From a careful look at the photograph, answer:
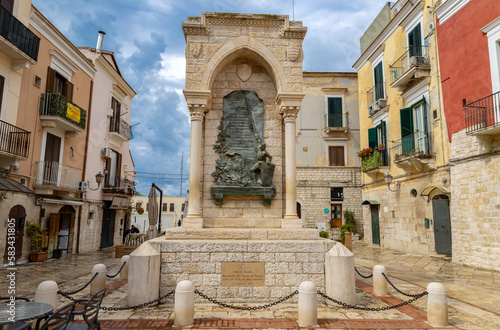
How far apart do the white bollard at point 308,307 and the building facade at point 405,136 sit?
11.2 m

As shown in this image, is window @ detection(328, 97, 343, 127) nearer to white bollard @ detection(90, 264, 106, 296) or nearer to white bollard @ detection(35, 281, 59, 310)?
white bollard @ detection(90, 264, 106, 296)

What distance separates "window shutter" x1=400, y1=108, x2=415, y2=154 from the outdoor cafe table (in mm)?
16656

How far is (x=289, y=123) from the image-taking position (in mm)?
8398

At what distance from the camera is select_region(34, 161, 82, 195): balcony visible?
14859 mm

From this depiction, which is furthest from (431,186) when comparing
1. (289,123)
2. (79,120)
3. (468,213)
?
(79,120)

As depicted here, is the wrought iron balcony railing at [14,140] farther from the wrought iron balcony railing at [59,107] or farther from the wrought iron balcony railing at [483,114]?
the wrought iron balcony railing at [483,114]

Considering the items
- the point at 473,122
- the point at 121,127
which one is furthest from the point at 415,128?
the point at 121,127

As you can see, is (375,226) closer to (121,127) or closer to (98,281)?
(98,281)

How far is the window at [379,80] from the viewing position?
20.3m

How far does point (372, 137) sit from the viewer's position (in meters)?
21.2

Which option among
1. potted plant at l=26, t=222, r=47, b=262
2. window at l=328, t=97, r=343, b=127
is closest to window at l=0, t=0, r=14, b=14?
potted plant at l=26, t=222, r=47, b=262

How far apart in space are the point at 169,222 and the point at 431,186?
3806cm

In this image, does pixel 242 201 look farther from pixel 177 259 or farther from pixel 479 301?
pixel 479 301

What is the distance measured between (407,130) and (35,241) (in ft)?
59.4
